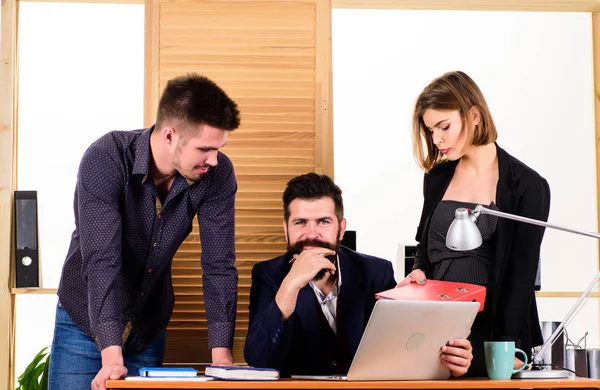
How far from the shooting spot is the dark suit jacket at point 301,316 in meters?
2.33

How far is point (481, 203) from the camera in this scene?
8.76 feet

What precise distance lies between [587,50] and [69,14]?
263 cm

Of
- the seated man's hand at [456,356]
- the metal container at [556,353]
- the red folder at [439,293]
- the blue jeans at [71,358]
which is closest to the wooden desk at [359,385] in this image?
the seated man's hand at [456,356]

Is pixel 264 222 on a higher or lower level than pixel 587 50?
lower

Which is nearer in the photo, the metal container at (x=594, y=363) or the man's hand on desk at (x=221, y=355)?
the man's hand on desk at (x=221, y=355)

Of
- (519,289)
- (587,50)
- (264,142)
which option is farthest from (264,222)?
(587,50)

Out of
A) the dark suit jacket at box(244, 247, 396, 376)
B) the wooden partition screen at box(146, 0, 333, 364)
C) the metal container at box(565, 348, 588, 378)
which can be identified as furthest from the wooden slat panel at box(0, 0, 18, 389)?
the metal container at box(565, 348, 588, 378)

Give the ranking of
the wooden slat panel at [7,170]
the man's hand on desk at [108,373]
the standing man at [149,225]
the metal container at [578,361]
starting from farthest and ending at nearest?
the metal container at [578,361] → the wooden slat panel at [7,170] → the standing man at [149,225] → the man's hand on desk at [108,373]

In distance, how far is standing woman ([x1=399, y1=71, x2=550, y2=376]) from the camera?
2.57 m

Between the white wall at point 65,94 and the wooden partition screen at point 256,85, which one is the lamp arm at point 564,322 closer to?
the wooden partition screen at point 256,85

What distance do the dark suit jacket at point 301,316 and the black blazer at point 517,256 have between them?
1.24 ft

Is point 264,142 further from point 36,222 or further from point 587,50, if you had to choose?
point 587,50

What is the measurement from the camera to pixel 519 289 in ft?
8.35

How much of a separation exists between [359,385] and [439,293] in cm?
45
